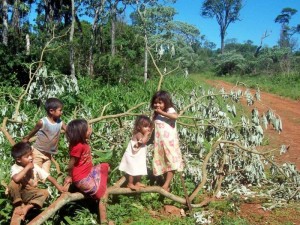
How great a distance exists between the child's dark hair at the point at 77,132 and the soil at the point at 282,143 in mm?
2155

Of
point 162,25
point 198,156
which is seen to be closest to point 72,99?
point 198,156

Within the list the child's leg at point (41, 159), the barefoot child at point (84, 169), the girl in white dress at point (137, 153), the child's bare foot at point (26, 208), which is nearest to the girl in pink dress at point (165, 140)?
the girl in white dress at point (137, 153)

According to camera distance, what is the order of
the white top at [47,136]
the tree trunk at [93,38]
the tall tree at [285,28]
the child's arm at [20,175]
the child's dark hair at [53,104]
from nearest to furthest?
the child's arm at [20,175]
the child's dark hair at [53,104]
the white top at [47,136]
the tree trunk at [93,38]
the tall tree at [285,28]

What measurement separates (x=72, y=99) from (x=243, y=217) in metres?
4.29

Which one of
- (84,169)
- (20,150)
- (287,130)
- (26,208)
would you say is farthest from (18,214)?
(287,130)

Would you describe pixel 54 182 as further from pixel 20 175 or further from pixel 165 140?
pixel 165 140

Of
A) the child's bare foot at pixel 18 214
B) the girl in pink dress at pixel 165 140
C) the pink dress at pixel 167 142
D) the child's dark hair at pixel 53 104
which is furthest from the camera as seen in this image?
the pink dress at pixel 167 142

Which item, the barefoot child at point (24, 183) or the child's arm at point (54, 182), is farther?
the child's arm at point (54, 182)

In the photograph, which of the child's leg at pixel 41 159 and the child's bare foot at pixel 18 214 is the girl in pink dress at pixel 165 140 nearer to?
the child's leg at pixel 41 159

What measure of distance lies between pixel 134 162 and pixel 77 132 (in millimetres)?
910

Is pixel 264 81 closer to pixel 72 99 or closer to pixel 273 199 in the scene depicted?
pixel 72 99

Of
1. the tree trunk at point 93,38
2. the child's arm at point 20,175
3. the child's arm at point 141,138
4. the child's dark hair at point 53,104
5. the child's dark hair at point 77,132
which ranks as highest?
the tree trunk at point 93,38

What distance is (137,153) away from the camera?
4.41 m

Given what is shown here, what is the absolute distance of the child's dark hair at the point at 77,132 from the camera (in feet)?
12.3
